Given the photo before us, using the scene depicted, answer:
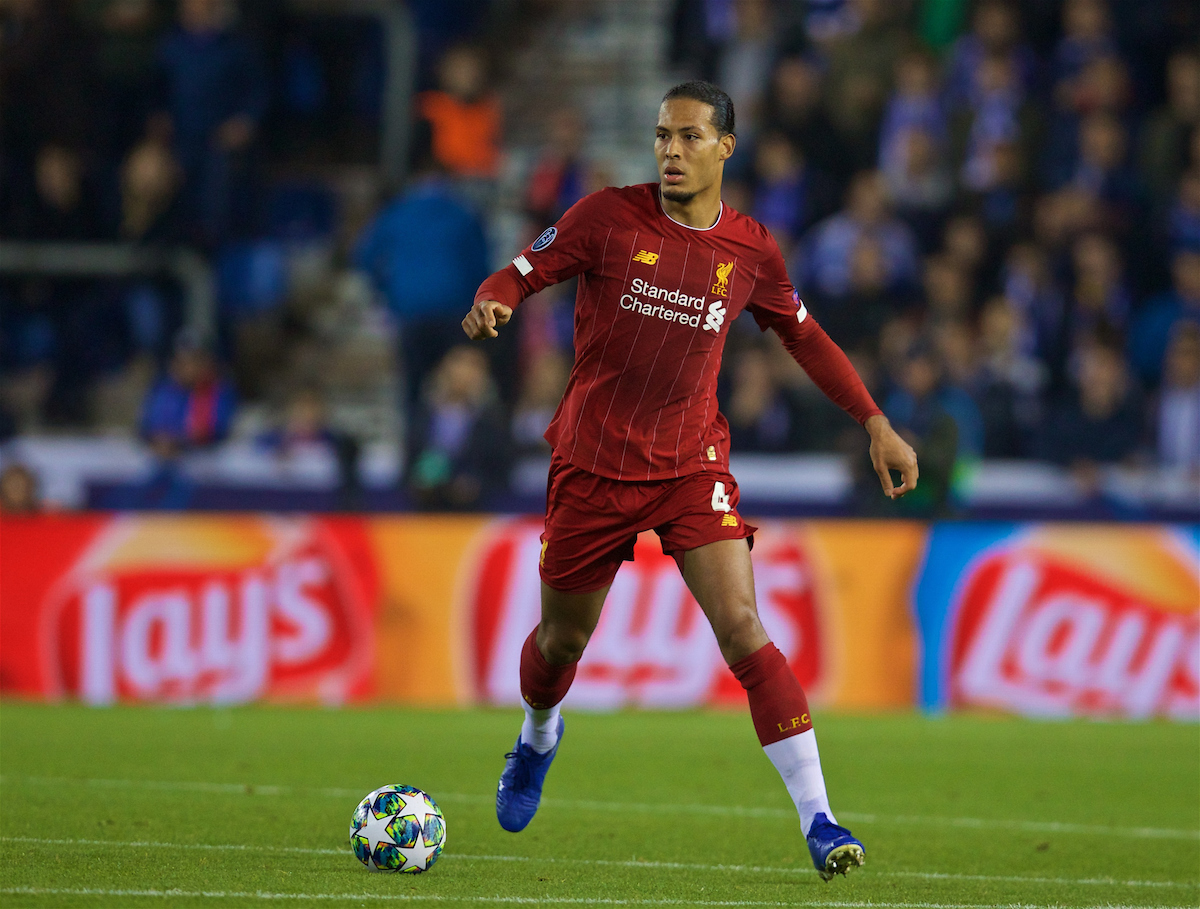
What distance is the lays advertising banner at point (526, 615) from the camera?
12.3m

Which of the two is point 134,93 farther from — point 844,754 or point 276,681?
point 844,754

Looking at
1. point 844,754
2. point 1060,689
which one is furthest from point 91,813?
point 1060,689

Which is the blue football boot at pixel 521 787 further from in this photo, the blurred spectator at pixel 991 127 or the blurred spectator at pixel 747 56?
the blurred spectator at pixel 747 56

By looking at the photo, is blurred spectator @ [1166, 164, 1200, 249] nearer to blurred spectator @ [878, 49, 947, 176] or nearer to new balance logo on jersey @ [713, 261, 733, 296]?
blurred spectator @ [878, 49, 947, 176]

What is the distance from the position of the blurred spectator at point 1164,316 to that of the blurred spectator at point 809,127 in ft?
8.92

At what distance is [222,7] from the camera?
674 inches

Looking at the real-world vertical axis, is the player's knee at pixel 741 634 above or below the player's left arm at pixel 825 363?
below

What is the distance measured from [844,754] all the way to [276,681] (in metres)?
4.17

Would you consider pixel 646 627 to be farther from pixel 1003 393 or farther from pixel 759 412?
pixel 1003 393

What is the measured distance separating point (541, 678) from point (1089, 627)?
6.60 m

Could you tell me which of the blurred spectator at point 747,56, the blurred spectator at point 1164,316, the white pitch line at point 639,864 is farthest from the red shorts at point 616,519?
the blurred spectator at point 747,56

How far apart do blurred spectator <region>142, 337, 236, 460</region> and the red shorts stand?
866 cm

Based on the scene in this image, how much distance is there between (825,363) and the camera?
665cm

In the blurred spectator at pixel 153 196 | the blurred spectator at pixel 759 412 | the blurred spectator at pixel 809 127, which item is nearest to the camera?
the blurred spectator at pixel 759 412
